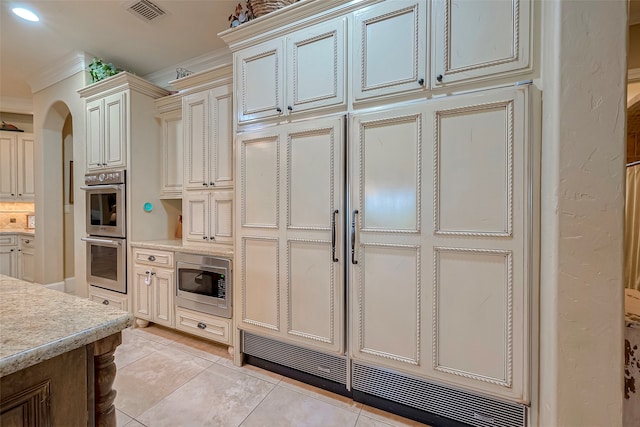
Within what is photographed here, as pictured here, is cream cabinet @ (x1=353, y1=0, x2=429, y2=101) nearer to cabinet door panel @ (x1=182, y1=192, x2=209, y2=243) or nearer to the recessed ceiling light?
cabinet door panel @ (x1=182, y1=192, x2=209, y2=243)

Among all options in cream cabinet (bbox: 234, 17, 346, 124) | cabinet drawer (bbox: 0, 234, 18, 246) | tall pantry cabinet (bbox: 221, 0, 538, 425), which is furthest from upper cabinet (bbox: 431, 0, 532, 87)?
cabinet drawer (bbox: 0, 234, 18, 246)

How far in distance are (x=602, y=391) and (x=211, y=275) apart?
7.68ft

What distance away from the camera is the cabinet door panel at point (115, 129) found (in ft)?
9.34

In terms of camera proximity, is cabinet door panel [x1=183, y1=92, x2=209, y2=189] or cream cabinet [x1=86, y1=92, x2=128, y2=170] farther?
cream cabinet [x1=86, y1=92, x2=128, y2=170]

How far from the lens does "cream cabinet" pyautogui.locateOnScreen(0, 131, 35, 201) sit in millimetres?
4262

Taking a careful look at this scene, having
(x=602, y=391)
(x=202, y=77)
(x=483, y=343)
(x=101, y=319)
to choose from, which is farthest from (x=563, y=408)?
(x=202, y=77)

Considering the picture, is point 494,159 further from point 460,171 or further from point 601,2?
point 601,2

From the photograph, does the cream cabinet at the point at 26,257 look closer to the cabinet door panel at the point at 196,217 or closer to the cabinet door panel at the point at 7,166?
the cabinet door panel at the point at 7,166

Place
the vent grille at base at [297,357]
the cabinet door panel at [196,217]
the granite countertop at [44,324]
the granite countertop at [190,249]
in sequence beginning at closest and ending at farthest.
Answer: the granite countertop at [44,324] → the vent grille at base at [297,357] → the granite countertop at [190,249] → the cabinet door panel at [196,217]

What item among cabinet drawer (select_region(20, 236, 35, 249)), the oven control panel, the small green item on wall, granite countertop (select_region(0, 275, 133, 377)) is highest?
the small green item on wall

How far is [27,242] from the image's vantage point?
4.03m

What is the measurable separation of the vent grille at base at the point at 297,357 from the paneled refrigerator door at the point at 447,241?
219 millimetres

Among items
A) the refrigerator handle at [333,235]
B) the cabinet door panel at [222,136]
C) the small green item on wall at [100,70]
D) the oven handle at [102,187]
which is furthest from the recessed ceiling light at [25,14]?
the refrigerator handle at [333,235]

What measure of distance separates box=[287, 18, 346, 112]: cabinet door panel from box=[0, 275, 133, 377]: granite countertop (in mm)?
1523
